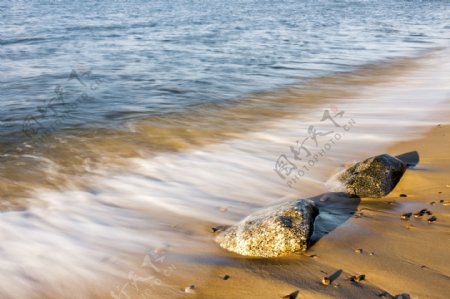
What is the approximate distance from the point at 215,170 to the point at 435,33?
20.9 m

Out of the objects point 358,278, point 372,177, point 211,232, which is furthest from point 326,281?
point 372,177

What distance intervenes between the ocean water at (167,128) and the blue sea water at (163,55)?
8 centimetres

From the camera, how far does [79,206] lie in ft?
17.9

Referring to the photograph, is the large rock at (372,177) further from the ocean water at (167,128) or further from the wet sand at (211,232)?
the ocean water at (167,128)

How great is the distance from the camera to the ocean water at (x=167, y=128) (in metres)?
4.68

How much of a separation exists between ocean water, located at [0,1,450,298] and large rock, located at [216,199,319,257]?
11.7 inches

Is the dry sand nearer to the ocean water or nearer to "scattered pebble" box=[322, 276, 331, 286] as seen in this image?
"scattered pebble" box=[322, 276, 331, 286]

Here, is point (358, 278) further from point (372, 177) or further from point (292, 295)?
point (372, 177)

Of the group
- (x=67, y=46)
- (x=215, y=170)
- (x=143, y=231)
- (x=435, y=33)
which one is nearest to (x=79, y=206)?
(x=143, y=231)

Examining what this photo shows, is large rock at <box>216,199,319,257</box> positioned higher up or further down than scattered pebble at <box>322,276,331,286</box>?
higher up

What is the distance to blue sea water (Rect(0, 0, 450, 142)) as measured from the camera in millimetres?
10430

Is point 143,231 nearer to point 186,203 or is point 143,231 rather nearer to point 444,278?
point 186,203

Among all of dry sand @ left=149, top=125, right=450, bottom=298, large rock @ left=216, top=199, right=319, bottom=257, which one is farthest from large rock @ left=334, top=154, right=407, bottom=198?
large rock @ left=216, top=199, right=319, bottom=257

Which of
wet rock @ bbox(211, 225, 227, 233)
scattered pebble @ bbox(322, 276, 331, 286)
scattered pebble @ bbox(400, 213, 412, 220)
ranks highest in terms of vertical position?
scattered pebble @ bbox(400, 213, 412, 220)
